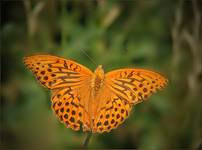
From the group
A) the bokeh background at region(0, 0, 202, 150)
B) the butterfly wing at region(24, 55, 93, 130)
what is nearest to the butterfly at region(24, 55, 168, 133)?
the butterfly wing at region(24, 55, 93, 130)

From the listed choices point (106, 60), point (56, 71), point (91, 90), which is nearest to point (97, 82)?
point (91, 90)

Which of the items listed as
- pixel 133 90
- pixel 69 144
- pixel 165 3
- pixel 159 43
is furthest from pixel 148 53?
pixel 133 90

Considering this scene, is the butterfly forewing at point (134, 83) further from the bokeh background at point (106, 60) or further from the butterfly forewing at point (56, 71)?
the bokeh background at point (106, 60)

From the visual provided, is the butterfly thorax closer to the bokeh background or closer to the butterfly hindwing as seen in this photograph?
the butterfly hindwing

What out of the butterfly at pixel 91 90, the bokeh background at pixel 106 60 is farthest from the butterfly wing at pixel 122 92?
the bokeh background at pixel 106 60

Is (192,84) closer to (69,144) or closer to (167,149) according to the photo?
(167,149)

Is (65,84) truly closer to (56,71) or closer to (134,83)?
(56,71)
